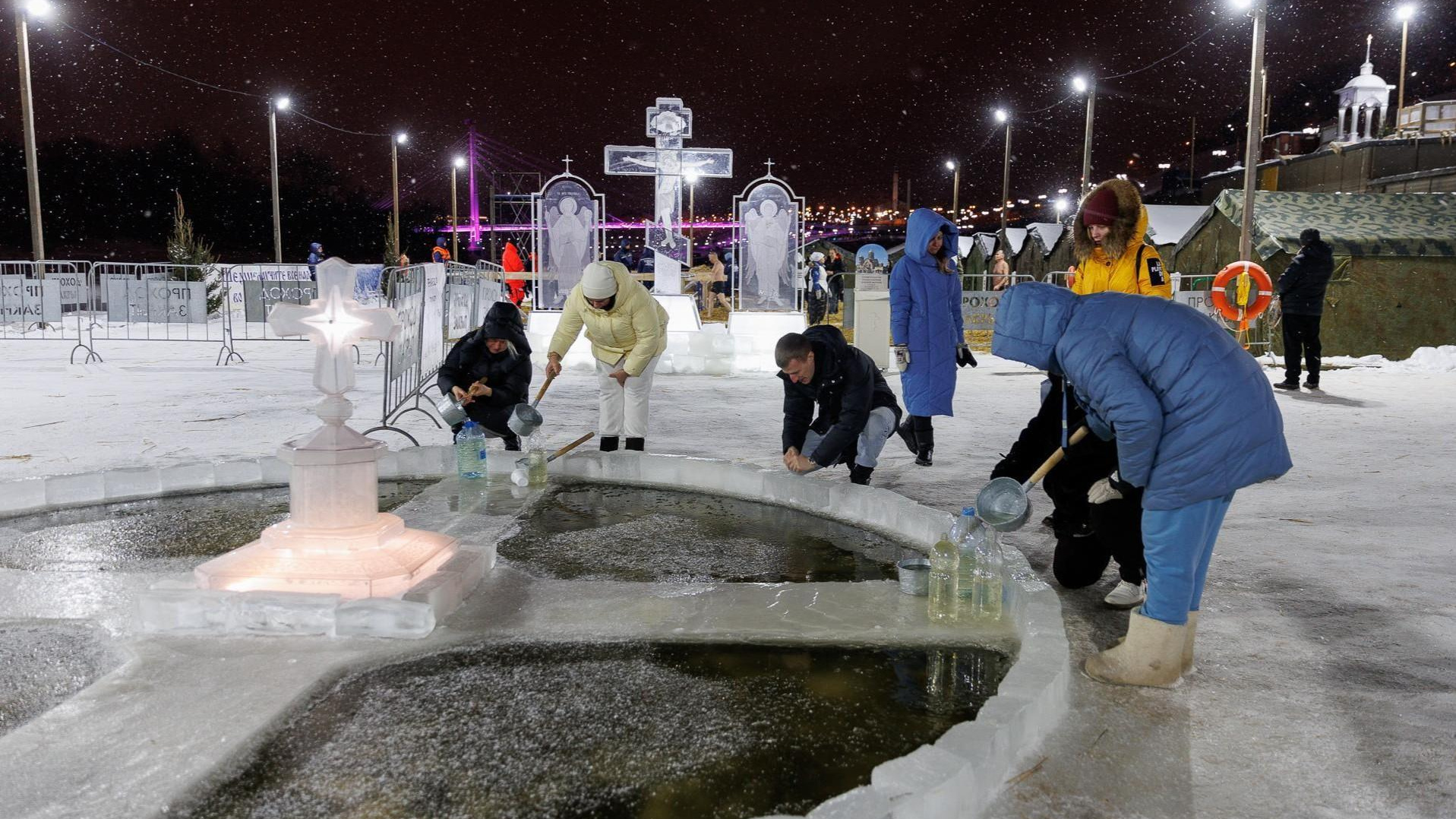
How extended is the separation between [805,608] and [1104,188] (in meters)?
2.49

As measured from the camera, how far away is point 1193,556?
3072 millimetres

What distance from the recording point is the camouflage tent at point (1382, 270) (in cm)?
1504

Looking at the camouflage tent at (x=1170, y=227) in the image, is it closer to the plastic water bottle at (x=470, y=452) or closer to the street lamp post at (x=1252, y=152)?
the street lamp post at (x=1252, y=152)

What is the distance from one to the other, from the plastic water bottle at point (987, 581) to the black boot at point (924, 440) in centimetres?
312

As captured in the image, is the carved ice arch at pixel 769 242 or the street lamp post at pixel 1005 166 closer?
the carved ice arch at pixel 769 242

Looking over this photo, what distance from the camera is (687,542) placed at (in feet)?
16.5

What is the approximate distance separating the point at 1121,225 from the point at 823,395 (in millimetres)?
1924

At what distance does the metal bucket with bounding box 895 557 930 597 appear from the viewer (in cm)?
404

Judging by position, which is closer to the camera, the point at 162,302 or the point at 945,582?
the point at 945,582

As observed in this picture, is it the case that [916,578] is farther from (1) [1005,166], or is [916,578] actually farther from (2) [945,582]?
(1) [1005,166]

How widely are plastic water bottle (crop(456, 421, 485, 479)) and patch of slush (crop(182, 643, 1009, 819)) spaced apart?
283 centimetres

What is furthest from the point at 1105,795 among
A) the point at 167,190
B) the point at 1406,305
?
the point at 167,190

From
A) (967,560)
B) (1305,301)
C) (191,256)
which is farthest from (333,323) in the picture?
(191,256)

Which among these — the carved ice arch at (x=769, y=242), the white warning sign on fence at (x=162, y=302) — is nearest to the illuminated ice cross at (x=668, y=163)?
the carved ice arch at (x=769, y=242)
